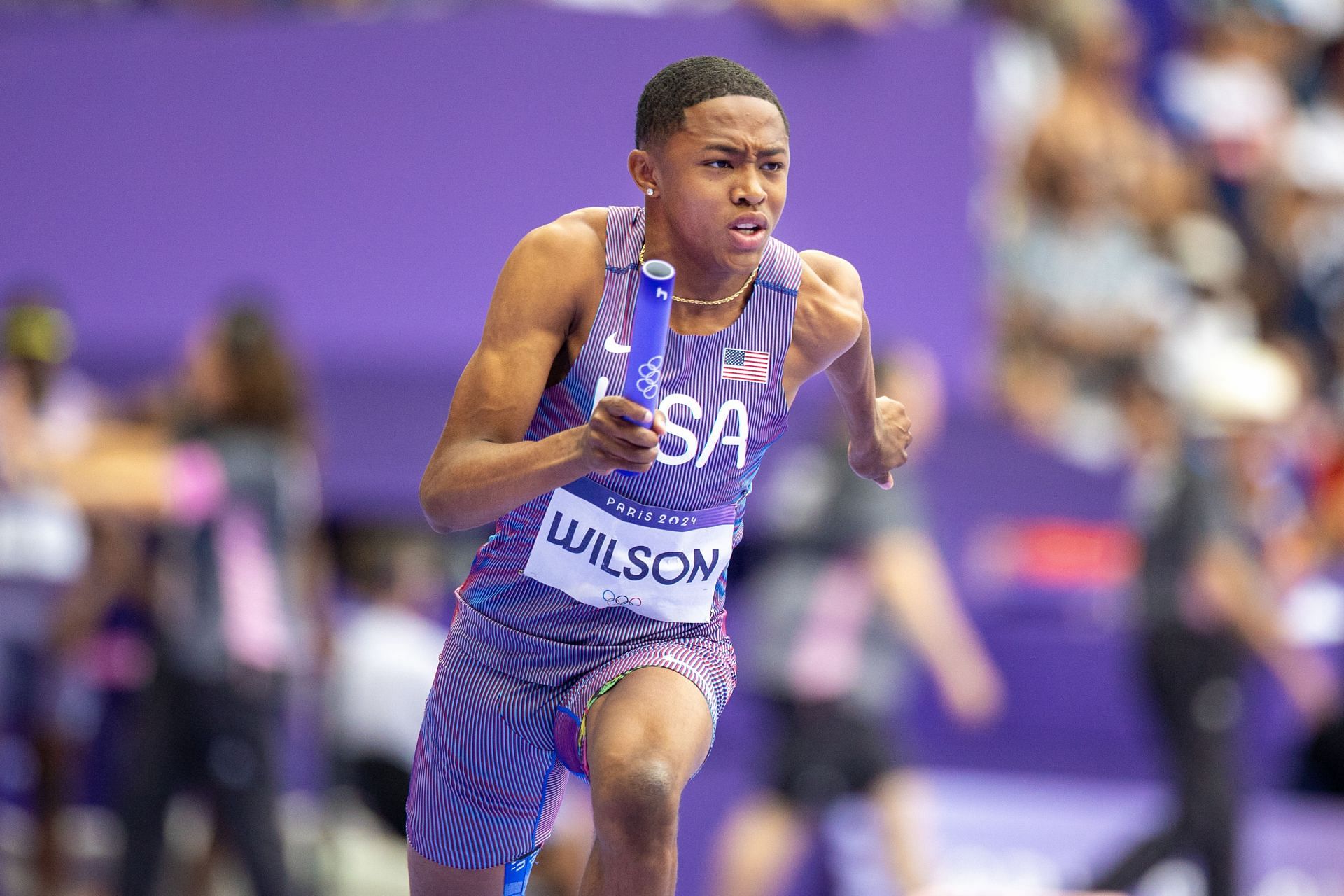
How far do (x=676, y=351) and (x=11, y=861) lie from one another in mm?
5484

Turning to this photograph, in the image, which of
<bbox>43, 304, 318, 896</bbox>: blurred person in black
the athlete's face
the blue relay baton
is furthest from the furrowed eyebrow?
<bbox>43, 304, 318, 896</bbox>: blurred person in black

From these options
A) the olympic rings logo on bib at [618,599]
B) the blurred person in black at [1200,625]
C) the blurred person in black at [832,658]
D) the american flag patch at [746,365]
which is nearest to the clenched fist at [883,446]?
the american flag patch at [746,365]

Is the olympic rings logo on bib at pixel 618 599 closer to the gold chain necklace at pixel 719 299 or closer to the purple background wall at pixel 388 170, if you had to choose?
the gold chain necklace at pixel 719 299

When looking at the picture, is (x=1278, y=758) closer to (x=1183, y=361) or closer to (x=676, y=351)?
(x=1183, y=361)

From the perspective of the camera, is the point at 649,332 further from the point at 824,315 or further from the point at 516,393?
the point at 824,315

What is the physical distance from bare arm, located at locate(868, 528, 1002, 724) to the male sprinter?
2978mm

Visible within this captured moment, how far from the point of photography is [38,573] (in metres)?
6.79

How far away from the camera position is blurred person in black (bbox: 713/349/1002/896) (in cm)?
592

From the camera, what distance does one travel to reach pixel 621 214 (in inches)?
113

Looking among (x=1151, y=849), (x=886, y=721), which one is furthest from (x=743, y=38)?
(x=1151, y=849)

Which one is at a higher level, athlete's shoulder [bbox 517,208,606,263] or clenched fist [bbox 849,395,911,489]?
athlete's shoulder [bbox 517,208,606,263]

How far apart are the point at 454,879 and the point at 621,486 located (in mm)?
789

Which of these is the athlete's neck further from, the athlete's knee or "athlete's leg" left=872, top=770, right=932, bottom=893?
"athlete's leg" left=872, top=770, right=932, bottom=893

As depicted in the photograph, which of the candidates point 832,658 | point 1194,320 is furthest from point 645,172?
point 1194,320
